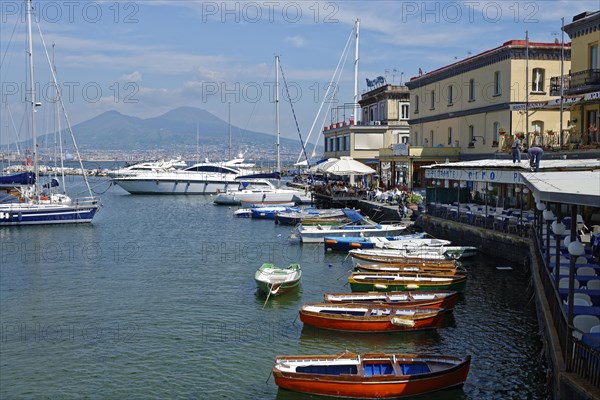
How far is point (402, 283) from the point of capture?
2633 cm

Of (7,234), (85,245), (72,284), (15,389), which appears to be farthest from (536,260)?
(7,234)

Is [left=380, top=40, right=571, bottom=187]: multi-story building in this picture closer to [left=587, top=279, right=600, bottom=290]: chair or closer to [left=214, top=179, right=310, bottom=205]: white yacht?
[left=214, top=179, right=310, bottom=205]: white yacht

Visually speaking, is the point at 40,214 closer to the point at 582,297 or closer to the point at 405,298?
the point at 405,298

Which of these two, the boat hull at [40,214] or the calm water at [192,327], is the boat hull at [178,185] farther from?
the calm water at [192,327]

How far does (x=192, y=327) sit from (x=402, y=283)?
8.41 metres

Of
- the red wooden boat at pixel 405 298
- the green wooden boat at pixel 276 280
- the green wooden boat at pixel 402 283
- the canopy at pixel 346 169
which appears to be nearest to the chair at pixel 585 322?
the red wooden boat at pixel 405 298

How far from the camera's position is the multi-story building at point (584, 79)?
36.2 metres

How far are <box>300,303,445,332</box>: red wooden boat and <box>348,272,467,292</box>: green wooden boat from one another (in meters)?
3.84

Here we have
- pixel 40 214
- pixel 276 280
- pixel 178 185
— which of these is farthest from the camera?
pixel 178 185

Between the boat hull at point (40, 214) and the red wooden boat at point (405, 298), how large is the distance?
32.8 meters

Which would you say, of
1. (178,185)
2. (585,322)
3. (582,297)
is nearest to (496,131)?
(582,297)

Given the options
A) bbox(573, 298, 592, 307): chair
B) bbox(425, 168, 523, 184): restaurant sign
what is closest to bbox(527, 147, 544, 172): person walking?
bbox(425, 168, 523, 184): restaurant sign

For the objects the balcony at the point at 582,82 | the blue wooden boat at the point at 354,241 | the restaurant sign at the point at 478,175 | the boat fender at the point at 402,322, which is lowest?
the boat fender at the point at 402,322

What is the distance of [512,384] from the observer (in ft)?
57.2
